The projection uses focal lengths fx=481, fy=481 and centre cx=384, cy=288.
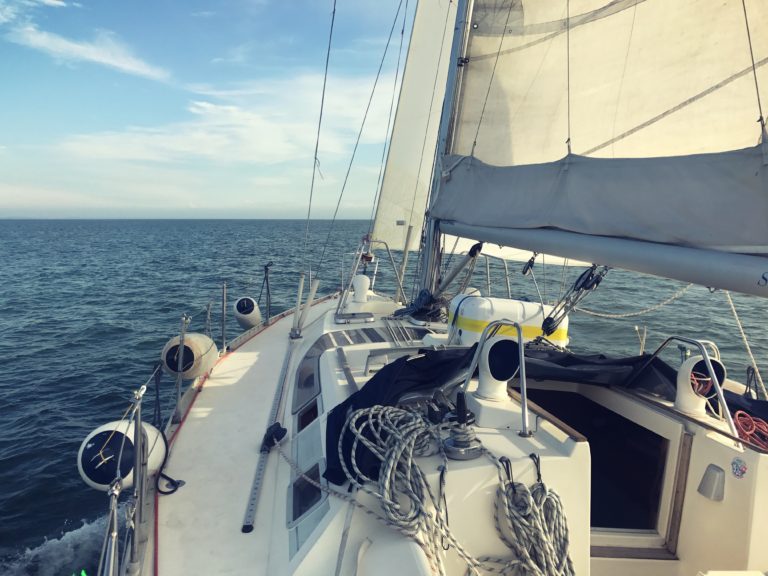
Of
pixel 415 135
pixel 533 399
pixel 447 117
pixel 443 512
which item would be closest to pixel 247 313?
pixel 415 135

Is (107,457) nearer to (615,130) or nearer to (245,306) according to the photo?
(615,130)

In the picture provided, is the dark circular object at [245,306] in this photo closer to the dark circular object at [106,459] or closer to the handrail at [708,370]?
the dark circular object at [106,459]

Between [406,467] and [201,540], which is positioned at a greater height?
[406,467]

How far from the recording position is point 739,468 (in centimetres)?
285

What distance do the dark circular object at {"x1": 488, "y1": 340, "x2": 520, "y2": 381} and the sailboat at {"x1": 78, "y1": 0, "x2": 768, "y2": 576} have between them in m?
0.01

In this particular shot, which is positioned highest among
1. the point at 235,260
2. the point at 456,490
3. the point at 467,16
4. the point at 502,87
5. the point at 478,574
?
the point at 467,16

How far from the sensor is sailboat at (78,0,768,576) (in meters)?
2.57

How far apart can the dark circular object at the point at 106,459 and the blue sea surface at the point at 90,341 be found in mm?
2878

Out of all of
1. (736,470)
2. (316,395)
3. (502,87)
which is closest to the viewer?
(736,470)

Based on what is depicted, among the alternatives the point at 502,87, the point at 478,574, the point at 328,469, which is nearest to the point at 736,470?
the point at 478,574

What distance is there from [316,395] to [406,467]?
8.21ft

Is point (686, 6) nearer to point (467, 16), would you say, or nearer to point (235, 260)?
point (467, 16)

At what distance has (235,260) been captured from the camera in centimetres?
3744

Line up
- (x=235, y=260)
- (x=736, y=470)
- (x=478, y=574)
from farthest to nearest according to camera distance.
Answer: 1. (x=235, y=260)
2. (x=736, y=470)
3. (x=478, y=574)
